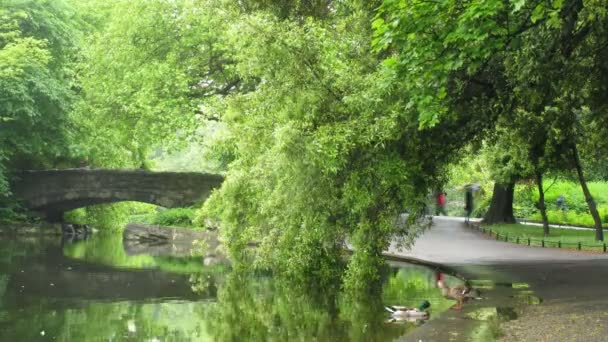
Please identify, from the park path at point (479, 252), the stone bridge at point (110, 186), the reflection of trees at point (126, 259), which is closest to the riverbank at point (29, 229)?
the stone bridge at point (110, 186)

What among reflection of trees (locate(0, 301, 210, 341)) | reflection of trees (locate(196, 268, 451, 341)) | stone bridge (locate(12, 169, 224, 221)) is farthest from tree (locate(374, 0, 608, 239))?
stone bridge (locate(12, 169, 224, 221))

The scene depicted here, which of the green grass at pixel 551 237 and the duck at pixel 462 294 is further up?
the green grass at pixel 551 237

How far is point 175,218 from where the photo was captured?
145ft

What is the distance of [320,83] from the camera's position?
17.6 metres

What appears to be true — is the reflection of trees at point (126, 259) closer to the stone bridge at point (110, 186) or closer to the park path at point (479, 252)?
the stone bridge at point (110, 186)

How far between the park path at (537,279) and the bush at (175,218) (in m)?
15.1

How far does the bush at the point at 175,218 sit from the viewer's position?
4372 centimetres

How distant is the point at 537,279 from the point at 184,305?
30.3ft

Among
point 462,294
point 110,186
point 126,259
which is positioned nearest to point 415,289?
point 462,294

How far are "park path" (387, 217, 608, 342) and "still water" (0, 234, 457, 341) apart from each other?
128 centimetres

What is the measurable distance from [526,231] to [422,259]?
1341 cm

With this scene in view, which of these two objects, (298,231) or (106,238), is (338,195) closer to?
(298,231)


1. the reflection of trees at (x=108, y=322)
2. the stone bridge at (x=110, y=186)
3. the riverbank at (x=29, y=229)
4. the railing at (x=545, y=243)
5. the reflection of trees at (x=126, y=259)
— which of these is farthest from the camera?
the stone bridge at (x=110, y=186)

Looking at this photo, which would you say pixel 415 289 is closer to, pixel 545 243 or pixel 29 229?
pixel 545 243
